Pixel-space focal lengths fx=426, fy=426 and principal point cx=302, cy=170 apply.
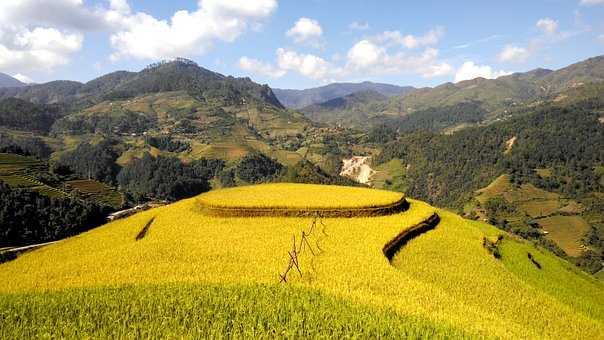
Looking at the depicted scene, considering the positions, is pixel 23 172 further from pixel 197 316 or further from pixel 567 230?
pixel 567 230

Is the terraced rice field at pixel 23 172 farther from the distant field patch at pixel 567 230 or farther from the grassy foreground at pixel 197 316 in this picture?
the distant field patch at pixel 567 230

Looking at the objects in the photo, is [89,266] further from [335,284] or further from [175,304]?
[335,284]

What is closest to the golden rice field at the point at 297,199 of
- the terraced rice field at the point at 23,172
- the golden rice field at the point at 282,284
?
the golden rice field at the point at 282,284

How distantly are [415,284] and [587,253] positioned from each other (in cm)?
15392

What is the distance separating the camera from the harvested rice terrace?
3409cm

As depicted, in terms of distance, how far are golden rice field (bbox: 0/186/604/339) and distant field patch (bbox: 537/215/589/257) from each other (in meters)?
134

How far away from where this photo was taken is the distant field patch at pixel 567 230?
15250 cm

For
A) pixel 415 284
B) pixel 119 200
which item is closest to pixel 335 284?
pixel 415 284

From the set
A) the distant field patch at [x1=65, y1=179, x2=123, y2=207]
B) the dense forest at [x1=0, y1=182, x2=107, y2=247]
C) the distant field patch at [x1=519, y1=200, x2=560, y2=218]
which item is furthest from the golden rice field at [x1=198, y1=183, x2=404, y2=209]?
the distant field patch at [x1=519, y1=200, x2=560, y2=218]

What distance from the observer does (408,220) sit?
34531 mm

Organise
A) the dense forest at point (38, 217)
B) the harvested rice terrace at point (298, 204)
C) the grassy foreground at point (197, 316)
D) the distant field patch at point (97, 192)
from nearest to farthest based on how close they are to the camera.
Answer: the grassy foreground at point (197, 316), the harvested rice terrace at point (298, 204), the dense forest at point (38, 217), the distant field patch at point (97, 192)

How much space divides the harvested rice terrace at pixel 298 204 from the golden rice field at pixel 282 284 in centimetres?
57

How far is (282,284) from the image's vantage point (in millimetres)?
18984

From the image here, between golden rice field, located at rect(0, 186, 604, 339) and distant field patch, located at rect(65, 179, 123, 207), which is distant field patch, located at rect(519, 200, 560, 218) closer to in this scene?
golden rice field, located at rect(0, 186, 604, 339)
